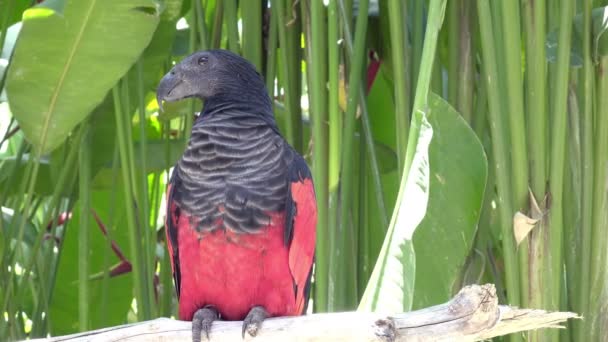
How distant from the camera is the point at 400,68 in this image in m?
1.47

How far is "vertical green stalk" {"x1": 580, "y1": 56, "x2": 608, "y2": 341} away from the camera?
4.94ft

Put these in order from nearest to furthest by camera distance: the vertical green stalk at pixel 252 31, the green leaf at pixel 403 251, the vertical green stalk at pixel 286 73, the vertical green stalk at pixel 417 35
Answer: the green leaf at pixel 403 251
the vertical green stalk at pixel 417 35
the vertical green stalk at pixel 286 73
the vertical green stalk at pixel 252 31

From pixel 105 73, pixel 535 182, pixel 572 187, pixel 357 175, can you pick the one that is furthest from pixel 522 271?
pixel 105 73

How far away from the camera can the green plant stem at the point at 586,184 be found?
151 cm

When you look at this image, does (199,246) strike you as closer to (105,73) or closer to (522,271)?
(105,73)

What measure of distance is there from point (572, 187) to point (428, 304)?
45 centimetres

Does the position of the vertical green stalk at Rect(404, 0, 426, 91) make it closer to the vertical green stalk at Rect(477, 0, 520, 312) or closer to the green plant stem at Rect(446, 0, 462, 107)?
the green plant stem at Rect(446, 0, 462, 107)

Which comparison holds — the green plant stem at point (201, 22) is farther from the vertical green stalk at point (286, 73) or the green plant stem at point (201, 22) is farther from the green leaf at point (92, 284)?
the green leaf at point (92, 284)

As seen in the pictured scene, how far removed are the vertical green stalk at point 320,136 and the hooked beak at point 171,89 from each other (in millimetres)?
259

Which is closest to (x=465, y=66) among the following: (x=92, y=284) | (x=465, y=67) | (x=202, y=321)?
(x=465, y=67)

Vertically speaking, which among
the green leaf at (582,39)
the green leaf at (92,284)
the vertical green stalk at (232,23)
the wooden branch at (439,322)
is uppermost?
the vertical green stalk at (232,23)

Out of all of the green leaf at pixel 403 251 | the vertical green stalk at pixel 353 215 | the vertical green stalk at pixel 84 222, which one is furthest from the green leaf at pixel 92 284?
the green leaf at pixel 403 251

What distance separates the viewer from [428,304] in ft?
4.29

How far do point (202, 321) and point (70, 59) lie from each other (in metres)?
0.62
